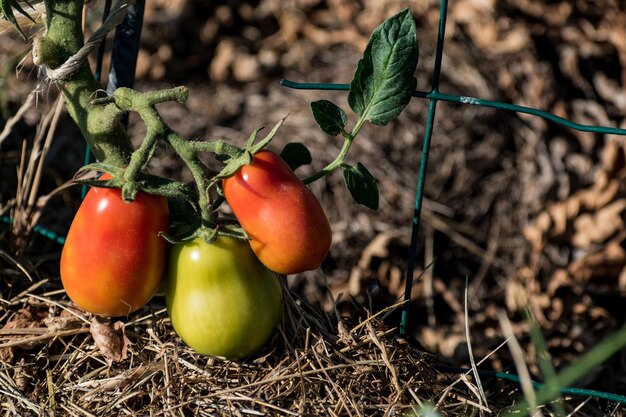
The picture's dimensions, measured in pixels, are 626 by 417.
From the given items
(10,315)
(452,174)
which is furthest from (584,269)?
(10,315)

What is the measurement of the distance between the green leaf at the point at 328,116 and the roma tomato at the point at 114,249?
24 centimetres

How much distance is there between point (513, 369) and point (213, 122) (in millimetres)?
1221

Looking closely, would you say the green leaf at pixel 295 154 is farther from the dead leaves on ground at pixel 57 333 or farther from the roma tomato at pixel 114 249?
the dead leaves on ground at pixel 57 333

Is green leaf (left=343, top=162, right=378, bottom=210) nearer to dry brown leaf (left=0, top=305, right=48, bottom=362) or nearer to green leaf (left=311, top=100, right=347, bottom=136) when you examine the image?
green leaf (left=311, top=100, right=347, bottom=136)

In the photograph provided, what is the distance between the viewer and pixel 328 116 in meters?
1.19

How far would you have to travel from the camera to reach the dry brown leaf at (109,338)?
48.7 inches

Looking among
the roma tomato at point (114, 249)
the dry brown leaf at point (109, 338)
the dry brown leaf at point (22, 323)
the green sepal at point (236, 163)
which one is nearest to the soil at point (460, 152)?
the dry brown leaf at point (22, 323)

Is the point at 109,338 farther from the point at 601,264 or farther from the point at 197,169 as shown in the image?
the point at 601,264

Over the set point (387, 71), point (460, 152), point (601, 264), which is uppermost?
point (387, 71)

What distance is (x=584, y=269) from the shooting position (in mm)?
2486

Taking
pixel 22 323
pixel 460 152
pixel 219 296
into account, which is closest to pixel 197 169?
pixel 219 296

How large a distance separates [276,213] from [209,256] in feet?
0.37

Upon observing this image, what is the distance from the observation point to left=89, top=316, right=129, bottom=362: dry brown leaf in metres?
1.24

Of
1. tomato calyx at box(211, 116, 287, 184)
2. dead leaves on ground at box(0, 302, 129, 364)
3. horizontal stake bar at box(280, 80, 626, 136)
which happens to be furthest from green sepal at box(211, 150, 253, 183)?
dead leaves on ground at box(0, 302, 129, 364)
